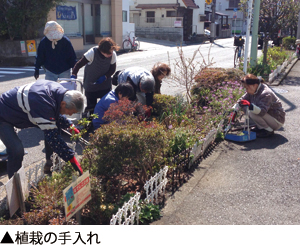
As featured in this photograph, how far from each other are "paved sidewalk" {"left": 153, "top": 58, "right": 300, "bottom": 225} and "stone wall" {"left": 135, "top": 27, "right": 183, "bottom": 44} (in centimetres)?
3223

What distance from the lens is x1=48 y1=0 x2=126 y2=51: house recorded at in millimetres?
22188

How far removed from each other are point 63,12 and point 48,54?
1684 cm

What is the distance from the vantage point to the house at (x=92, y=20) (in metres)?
22.2

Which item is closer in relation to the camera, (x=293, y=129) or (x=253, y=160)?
(x=253, y=160)

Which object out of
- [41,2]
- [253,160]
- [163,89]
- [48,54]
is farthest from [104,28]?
[253,160]

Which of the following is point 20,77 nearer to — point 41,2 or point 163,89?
point 41,2

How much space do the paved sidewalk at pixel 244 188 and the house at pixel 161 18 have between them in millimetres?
32717

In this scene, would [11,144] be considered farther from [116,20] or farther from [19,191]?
[116,20]

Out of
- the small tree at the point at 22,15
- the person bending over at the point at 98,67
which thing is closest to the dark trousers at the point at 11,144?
the person bending over at the point at 98,67

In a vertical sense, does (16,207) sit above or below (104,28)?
below

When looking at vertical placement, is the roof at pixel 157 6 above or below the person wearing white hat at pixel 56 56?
above

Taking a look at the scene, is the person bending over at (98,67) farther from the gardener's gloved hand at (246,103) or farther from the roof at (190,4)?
the roof at (190,4)

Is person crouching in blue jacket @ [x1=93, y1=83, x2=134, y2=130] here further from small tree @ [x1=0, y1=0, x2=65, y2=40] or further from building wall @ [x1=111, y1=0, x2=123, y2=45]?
building wall @ [x1=111, y1=0, x2=123, y2=45]

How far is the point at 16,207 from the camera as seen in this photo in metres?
3.21
